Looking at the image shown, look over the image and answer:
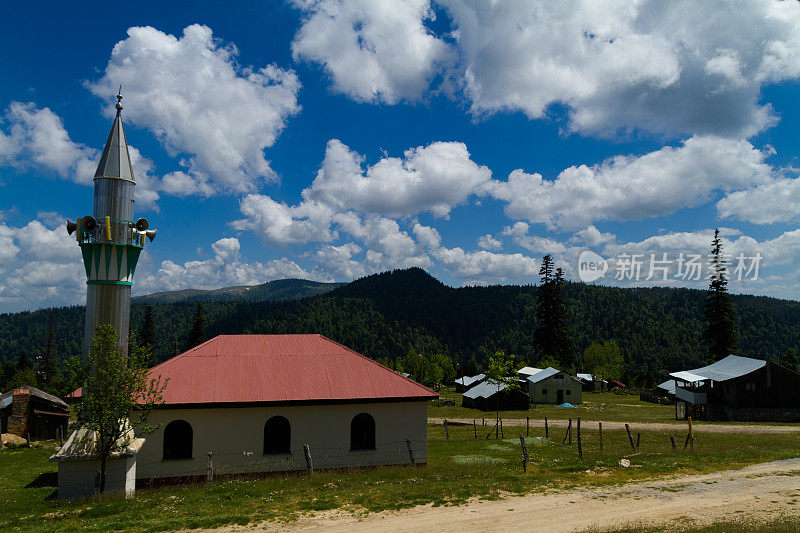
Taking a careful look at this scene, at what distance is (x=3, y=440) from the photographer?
3322 cm

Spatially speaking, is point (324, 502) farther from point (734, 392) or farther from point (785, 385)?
point (785, 385)

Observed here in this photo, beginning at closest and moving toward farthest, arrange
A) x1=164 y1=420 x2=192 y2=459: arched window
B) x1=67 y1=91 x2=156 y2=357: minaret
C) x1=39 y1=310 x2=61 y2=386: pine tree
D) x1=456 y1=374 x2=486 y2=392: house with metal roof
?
1. x1=164 y1=420 x2=192 y2=459: arched window
2. x1=67 y1=91 x2=156 y2=357: minaret
3. x1=456 y1=374 x2=486 y2=392: house with metal roof
4. x1=39 y1=310 x2=61 y2=386: pine tree

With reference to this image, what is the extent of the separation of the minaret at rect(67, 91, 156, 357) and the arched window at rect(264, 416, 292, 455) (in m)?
6.77

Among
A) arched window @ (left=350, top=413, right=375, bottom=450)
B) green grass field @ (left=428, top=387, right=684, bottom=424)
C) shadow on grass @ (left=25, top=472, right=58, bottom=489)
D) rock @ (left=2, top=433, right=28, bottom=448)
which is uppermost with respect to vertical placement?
arched window @ (left=350, top=413, right=375, bottom=450)

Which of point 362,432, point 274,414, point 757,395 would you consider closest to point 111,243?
point 274,414

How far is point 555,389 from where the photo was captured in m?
65.3

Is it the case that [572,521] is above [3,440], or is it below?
above

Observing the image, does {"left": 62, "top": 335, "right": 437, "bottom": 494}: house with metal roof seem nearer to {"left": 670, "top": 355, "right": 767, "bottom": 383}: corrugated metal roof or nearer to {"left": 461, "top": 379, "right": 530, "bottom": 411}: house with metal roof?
{"left": 670, "top": 355, "right": 767, "bottom": 383}: corrugated metal roof

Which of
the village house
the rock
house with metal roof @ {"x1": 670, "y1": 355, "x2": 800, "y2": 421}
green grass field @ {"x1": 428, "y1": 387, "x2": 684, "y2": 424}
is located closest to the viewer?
the rock

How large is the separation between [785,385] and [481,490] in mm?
44587

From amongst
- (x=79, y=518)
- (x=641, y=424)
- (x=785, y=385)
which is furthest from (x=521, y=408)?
(x=79, y=518)

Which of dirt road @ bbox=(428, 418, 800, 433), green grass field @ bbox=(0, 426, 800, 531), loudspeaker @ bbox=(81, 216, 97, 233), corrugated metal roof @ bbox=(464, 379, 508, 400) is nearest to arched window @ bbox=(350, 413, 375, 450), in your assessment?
green grass field @ bbox=(0, 426, 800, 531)

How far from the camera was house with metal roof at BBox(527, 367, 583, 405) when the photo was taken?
65062 mm

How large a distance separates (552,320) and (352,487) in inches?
2741
